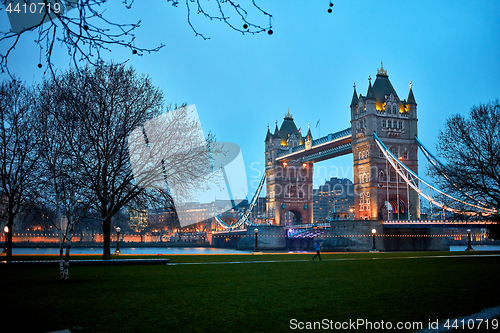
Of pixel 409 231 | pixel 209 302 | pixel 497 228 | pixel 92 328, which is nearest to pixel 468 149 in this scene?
pixel 497 228

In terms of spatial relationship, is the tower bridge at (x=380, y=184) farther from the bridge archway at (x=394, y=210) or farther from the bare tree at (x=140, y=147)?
the bare tree at (x=140, y=147)

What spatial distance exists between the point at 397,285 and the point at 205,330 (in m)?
6.28

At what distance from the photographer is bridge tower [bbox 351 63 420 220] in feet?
216

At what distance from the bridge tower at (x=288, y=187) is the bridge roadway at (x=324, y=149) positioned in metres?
2.48

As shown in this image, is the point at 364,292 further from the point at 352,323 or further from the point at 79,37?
the point at 79,37

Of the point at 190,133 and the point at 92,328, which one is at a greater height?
the point at 190,133

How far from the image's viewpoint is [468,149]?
98.8ft

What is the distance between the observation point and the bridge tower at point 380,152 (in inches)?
2589

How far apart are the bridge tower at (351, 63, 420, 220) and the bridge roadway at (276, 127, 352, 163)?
4448 mm

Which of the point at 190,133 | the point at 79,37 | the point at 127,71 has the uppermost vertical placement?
the point at 127,71

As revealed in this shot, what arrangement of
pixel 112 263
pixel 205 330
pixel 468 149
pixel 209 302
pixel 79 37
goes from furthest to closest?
pixel 468 149, pixel 112 263, pixel 209 302, pixel 205 330, pixel 79 37

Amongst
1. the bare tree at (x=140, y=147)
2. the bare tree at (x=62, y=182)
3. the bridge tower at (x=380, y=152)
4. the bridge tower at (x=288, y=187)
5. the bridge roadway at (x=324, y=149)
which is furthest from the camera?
the bridge tower at (x=288, y=187)

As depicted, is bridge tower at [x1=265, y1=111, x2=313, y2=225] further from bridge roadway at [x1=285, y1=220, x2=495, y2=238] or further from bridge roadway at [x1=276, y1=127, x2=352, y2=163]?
bridge roadway at [x1=285, y1=220, x2=495, y2=238]

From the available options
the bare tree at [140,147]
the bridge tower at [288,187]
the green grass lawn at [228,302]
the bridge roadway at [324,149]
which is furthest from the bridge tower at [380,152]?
the green grass lawn at [228,302]
